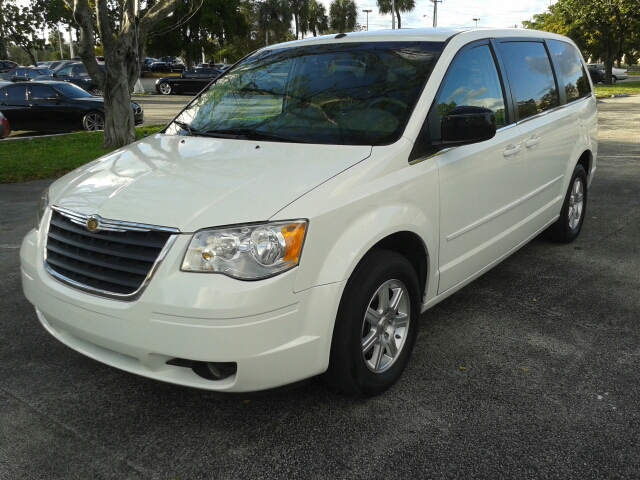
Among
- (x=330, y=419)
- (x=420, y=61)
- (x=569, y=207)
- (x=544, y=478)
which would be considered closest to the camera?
(x=544, y=478)

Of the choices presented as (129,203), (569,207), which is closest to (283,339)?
(129,203)

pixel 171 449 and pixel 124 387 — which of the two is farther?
pixel 124 387

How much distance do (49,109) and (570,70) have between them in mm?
13987

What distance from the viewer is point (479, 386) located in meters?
3.53

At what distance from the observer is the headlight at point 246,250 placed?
279 cm

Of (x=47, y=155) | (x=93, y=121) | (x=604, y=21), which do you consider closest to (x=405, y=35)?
(x=47, y=155)

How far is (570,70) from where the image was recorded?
230 inches

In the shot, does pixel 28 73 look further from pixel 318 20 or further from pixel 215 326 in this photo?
pixel 318 20

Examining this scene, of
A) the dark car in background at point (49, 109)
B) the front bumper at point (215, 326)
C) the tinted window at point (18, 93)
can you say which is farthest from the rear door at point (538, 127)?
the tinted window at point (18, 93)

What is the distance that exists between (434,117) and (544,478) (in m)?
1.93

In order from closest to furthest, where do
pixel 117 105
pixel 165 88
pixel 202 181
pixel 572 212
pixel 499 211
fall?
1. pixel 202 181
2. pixel 499 211
3. pixel 572 212
4. pixel 117 105
5. pixel 165 88

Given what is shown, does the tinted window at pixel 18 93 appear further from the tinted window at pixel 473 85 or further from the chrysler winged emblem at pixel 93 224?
the chrysler winged emblem at pixel 93 224

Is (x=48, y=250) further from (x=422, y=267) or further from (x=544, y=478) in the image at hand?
(x=544, y=478)

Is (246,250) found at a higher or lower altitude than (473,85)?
lower
